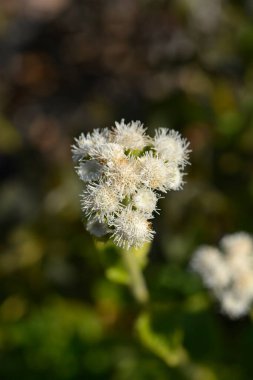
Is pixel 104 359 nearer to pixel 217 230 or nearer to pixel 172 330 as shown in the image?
pixel 172 330

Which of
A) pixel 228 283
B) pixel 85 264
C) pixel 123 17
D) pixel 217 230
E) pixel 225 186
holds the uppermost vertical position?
pixel 123 17

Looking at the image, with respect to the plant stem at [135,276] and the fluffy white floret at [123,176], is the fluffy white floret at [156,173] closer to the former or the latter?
the fluffy white floret at [123,176]

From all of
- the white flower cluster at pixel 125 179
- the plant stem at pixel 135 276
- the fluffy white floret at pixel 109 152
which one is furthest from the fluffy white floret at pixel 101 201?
the plant stem at pixel 135 276

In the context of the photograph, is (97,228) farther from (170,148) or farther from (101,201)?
(170,148)

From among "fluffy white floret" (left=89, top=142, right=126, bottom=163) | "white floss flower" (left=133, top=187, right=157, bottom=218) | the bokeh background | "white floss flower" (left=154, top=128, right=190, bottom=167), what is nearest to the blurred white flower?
the bokeh background

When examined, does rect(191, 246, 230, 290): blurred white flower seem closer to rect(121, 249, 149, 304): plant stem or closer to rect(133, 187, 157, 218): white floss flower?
rect(121, 249, 149, 304): plant stem

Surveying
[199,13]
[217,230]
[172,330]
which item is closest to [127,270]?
[172,330]

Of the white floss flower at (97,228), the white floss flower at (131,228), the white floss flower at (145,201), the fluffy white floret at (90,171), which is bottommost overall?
the white floss flower at (131,228)

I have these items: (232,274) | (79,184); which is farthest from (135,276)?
(79,184)
